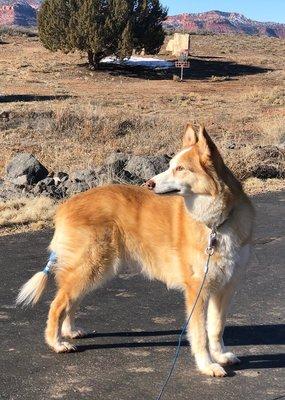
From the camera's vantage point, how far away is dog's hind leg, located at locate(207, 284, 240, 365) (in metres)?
4.52

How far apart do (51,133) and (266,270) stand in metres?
12.4

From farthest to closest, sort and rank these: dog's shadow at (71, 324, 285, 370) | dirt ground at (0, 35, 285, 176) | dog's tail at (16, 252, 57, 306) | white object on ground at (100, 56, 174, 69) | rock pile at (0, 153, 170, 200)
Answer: white object on ground at (100, 56, 174, 69), dirt ground at (0, 35, 285, 176), rock pile at (0, 153, 170, 200), dog's tail at (16, 252, 57, 306), dog's shadow at (71, 324, 285, 370)

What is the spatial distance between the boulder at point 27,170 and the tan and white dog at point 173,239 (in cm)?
706

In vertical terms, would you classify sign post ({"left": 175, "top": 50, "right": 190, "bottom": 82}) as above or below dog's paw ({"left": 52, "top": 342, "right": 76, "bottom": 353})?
above

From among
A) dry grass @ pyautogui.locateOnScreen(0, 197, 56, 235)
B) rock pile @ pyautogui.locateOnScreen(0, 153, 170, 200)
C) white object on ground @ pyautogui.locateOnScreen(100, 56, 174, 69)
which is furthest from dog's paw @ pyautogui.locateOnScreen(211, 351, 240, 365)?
white object on ground @ pyautogui.locateOnScreen(100, 56, 174, 69)

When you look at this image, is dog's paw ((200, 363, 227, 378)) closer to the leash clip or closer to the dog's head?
the leash clip

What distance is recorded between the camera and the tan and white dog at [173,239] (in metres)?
4.16

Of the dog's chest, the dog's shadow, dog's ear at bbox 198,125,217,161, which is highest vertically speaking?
dog's ear at bbox 198,125,217,161

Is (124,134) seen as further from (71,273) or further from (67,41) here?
(67,41)

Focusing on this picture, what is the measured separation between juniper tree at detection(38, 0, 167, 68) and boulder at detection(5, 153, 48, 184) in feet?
98.3

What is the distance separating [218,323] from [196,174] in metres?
1.17

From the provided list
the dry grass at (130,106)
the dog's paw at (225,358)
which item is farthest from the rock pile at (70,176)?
the dog's paw at (225,358)

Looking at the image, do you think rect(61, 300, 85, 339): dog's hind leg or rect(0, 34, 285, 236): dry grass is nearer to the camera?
rect(61, 300, 85, 339): dog's hind leg

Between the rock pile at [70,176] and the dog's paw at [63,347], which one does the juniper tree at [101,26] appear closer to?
the rock pile at [70,176]
